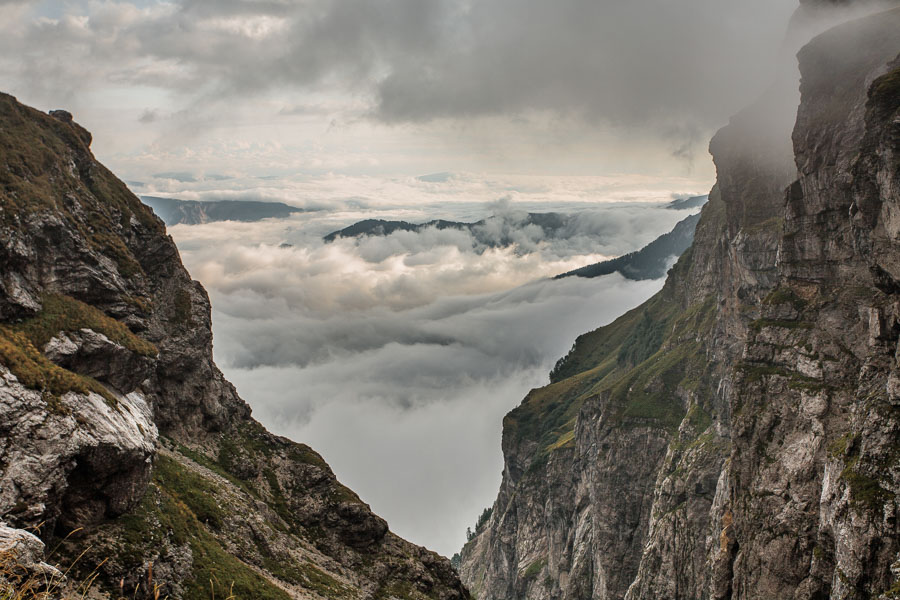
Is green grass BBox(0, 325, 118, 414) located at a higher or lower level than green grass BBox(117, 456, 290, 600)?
higher

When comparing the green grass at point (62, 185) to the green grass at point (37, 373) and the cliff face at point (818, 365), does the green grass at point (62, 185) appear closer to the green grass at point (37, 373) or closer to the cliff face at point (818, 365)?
the green grass at point (37, 373)

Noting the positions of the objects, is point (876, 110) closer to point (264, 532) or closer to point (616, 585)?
point (264, 532)

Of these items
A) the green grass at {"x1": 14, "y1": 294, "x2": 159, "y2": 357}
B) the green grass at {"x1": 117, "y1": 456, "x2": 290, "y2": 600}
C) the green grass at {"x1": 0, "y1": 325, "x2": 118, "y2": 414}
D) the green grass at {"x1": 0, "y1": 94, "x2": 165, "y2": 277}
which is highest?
the green grass at {"x1": 0, "y1": 94, "x2": 165, "y2": 277}

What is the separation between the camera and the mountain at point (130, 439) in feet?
135

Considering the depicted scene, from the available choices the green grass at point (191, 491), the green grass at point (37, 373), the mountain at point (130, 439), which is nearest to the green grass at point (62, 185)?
the mountain at point (130, 439)

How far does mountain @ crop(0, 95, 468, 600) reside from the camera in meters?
41.2

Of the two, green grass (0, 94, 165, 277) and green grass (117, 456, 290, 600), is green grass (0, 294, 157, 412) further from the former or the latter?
green grass (117, 456, 290, 600)

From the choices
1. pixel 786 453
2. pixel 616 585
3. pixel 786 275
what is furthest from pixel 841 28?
pixel 616 585

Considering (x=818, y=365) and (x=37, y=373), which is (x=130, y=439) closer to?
(x=37, y=373)

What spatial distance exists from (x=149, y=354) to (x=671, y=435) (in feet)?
497

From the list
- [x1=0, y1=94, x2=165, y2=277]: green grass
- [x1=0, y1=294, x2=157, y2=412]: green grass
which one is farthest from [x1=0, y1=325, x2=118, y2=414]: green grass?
[x1=0, y1=94, x2=165, y2=277]: green grass

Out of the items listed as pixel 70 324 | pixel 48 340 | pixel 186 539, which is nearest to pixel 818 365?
pixel 186 539

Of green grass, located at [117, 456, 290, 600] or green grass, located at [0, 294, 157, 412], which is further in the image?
green grass, located at [117, 456, 290, 600]

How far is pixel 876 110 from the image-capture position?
200 feet
